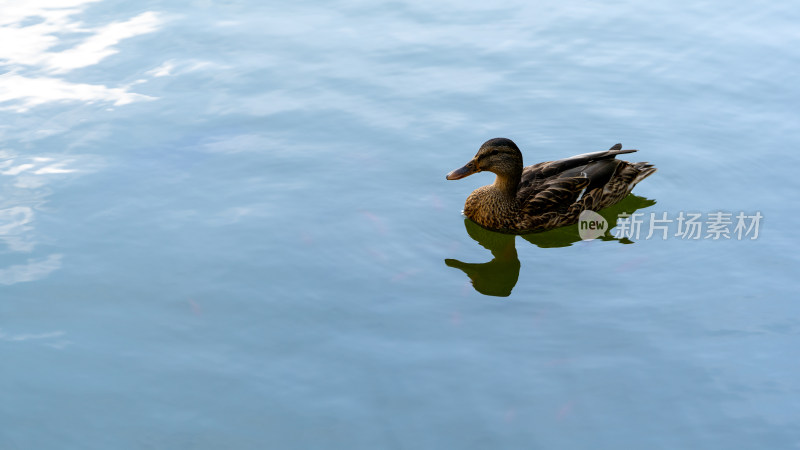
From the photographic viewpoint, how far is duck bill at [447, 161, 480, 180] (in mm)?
8070

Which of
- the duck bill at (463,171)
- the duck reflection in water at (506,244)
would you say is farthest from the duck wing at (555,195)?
the duck bill at (463,171)

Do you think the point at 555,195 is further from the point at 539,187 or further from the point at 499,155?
the point at 499,155

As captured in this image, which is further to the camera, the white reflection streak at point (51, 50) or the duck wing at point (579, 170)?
the white reflection streak at point (51, 50)

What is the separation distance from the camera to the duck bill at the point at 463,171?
26.5 feet

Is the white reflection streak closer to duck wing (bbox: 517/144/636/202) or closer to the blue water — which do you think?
the blue water

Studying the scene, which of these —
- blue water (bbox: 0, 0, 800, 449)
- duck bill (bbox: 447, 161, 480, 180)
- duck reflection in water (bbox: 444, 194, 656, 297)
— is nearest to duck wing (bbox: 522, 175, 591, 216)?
duck reflection in water (bbox: 444, 194, 656, 297)

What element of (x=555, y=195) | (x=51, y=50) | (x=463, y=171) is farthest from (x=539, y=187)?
(x=51, y=50)

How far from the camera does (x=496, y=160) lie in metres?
8.07

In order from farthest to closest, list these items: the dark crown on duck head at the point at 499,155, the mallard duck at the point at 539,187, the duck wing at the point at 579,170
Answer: the duck wing at the point at 579,170
the mallard duck at the point at 539,187
the dark crown on duck head at the point at 499,155

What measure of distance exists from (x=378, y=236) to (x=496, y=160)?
1375mm

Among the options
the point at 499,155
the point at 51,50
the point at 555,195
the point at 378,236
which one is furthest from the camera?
the point at 51,50

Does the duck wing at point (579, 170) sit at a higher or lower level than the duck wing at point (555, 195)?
higher

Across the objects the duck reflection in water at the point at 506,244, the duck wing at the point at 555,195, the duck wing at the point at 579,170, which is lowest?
the duck reflection in water at the point at 506,244

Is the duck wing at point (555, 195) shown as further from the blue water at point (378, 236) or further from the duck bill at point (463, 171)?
the duck bill at point (463, 171)
